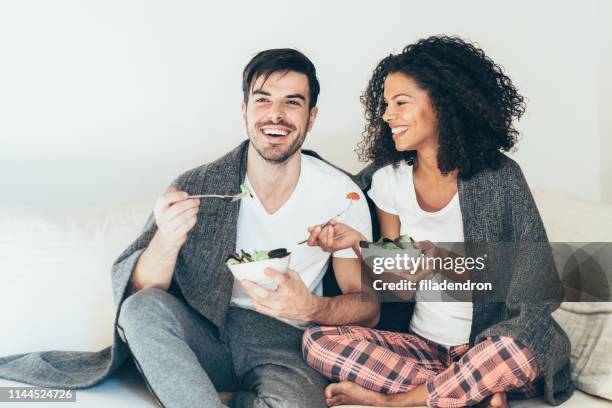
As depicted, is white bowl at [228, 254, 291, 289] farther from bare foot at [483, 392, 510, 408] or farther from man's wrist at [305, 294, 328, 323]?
bare foot at [483, 392, 510, 408]

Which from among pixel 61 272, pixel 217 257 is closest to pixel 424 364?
pixel 217 257

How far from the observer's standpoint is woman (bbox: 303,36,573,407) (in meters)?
1.37

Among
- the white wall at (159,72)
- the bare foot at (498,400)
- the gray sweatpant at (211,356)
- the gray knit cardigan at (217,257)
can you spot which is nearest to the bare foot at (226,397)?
the gray sweatpant at (211,356)

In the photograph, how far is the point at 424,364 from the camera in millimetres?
1493

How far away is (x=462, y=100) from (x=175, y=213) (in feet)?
1.96

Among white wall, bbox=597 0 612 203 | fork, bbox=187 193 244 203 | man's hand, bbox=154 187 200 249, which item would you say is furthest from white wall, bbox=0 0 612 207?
man's hand, bbox=154 187 200 249

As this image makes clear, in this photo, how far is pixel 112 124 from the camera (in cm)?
183

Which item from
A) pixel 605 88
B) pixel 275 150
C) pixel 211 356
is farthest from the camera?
pixel 605 88

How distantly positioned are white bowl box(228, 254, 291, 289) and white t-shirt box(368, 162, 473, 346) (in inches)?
11.8

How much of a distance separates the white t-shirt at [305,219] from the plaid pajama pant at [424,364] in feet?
0.45

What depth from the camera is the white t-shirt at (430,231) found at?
1531 millimetres

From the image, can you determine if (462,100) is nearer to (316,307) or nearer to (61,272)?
(316,307)

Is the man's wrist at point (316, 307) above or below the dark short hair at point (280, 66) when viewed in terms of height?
below

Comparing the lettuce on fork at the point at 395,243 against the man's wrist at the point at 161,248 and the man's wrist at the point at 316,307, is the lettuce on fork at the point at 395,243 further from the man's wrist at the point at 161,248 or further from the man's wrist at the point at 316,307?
the man's wrist at the point at 161,248
